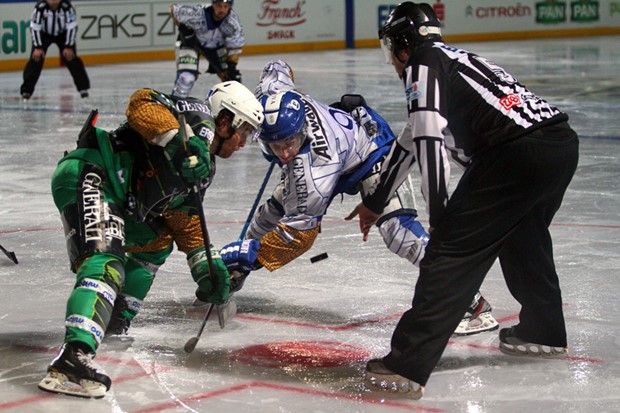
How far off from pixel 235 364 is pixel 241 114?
0.99 meters

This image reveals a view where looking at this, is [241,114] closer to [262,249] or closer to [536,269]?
[262,249]

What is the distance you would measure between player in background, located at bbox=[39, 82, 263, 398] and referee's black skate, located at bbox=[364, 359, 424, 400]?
862 mm

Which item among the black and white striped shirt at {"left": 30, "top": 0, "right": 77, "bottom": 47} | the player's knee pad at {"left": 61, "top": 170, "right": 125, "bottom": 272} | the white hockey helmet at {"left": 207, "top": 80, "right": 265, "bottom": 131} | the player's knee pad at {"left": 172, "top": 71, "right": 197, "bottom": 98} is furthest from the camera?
the black and white striped shirt at {"left": 30, "top": 0, "right": 77, "bottom": 47}

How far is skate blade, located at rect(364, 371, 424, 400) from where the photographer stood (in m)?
4.31

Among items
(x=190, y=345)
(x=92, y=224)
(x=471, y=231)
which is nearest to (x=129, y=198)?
(x=92, y=224)

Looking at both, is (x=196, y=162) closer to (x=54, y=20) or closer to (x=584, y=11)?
(x=54, y=20)

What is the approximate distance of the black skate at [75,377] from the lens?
167 inches

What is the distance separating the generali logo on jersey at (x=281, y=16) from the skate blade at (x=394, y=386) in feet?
62.9

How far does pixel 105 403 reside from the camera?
425 cm

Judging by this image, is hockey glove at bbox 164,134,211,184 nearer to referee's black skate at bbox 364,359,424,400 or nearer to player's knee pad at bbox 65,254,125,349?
player's knee pad at bbox 65,254,125,349

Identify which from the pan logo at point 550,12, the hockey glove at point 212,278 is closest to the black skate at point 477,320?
the hockey glove at point 212,278

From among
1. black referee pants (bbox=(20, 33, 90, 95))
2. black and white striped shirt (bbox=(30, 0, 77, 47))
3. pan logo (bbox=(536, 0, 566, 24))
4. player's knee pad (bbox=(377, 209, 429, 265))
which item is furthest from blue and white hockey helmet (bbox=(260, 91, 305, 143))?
pan logo (bbox=(536, 0, 566, 24))

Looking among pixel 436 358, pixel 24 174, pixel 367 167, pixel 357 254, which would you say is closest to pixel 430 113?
pixel 436 358

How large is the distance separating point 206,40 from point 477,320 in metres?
10.0
